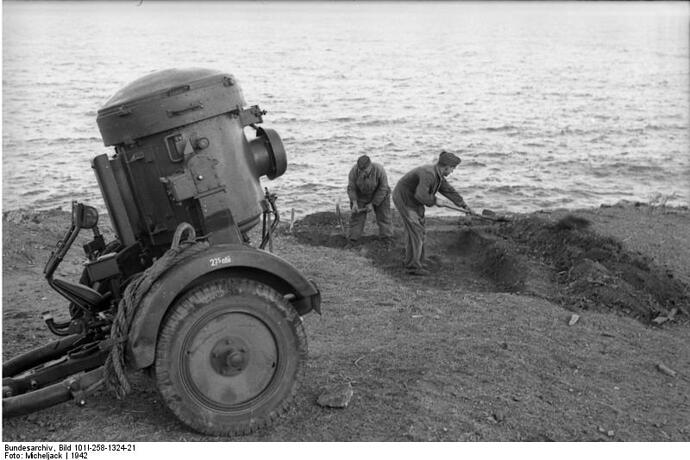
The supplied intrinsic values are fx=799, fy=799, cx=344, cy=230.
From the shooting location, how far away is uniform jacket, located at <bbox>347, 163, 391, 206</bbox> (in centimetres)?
1293

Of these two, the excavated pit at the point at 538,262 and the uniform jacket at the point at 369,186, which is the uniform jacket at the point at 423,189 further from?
the uniform jacket at the point at 369,186

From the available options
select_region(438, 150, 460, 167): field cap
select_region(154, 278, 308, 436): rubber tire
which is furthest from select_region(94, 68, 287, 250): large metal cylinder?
select_region(438, 150, 460, 167): field cap

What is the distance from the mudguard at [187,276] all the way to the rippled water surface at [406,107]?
36.0 feet

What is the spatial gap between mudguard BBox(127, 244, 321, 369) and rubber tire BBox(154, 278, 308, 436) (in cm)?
9

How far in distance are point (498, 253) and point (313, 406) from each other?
605 centimetres

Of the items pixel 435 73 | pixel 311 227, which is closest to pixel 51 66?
pixel 435 73

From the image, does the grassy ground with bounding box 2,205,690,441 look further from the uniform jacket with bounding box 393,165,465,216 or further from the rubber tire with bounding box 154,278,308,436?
the uniform jacket with bounding box 393,165,465,216

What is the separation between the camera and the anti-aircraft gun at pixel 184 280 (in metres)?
5.44

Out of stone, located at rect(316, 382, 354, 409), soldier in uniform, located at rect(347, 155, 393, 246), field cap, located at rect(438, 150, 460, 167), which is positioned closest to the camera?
stone, located at rect(316, 382, 354, 409)

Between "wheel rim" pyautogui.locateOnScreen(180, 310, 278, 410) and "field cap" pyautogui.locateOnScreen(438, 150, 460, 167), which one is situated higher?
"wheel rim" pyautogui.locateOnScreen(180, 310, 278, 410)

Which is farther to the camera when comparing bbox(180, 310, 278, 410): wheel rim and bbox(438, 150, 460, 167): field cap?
bbox(438, 150, 460, 167): field cap

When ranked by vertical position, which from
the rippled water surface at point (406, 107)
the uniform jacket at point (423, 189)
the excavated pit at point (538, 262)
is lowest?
the rippled water surface at point (406, 107)

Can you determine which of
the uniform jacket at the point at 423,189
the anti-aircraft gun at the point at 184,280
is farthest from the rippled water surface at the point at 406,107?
the anti-aircraft gun at the point at 184,280

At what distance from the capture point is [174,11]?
103062 mm
